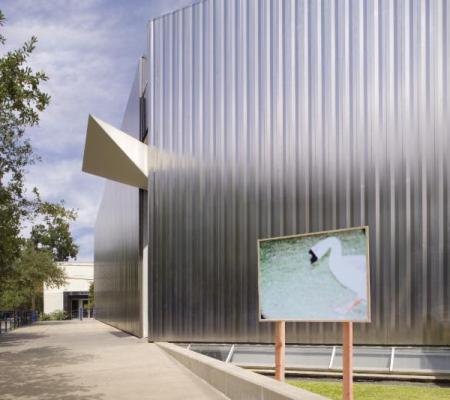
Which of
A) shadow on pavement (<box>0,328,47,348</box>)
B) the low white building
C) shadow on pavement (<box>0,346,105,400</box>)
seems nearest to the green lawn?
shadow on pavement (<box>0,346,105,400</box>)

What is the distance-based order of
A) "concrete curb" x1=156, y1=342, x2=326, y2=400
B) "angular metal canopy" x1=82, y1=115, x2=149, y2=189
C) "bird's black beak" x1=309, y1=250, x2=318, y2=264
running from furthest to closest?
Result: 1. "angular metal canopy" x1=82, y1=115, x2=149, y2=189
2. "bird's black beak" x1=309, y1=250, x2=318, y2=264
3. "concrete curb" x1=156, y1=342, x2=326, y2=400

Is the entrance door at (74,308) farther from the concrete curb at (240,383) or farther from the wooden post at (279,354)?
the wooden post at (279,354)

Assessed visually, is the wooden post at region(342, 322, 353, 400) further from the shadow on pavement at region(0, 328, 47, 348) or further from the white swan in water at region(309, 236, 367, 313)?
the shadow on pavement at region(0, 328, 47, 348)

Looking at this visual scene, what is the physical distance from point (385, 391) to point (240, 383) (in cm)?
477

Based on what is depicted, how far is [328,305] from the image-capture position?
8352 mm

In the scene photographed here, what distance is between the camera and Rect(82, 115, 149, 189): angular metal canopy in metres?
18.8

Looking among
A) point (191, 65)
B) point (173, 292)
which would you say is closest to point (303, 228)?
point (173, 292)

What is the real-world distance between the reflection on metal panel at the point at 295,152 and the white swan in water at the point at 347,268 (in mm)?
6244

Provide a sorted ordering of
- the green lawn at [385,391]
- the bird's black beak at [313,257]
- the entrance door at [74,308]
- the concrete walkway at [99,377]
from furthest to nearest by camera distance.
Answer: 1. the entrance door at [74,308]
2. the green lawn at [385,391]
3. the concrete walkway at [99,377]
4. the bird's black beak at [313,257]

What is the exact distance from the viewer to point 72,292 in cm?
7250

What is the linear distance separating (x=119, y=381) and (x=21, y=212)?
12725 mm

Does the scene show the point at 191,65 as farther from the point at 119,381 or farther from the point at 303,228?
the point at 119,381

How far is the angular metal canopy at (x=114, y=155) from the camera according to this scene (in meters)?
18.8

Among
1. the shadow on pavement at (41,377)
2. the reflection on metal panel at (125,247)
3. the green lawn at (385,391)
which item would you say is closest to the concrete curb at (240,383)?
the shadow on pavement at (41,377)
